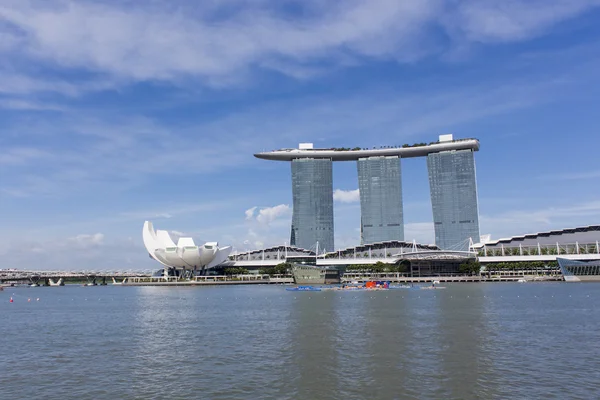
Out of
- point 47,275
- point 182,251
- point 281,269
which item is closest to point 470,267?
point 281,269

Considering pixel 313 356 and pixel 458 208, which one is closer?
pixel 313 356

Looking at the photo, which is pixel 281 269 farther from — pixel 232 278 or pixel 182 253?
pixel 182 253

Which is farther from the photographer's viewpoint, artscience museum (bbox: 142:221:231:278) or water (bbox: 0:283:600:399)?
artscience museum (bbox: 142:221:231:278)

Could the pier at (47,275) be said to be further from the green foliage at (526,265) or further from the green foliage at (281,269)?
the green foliage at (526,265)

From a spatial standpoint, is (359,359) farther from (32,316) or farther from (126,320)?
(32,316)

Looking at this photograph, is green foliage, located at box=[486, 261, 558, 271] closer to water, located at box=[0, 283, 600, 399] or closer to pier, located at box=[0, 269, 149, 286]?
water, located at box=[0, 283, 600, 399]

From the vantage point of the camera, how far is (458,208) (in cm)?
19550

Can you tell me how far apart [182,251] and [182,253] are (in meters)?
0.71

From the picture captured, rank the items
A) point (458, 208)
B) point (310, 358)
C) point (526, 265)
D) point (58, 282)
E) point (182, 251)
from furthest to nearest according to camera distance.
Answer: point (458, 208)
point (58, 282)
point (182, 251)
point (526, 265)
point (310, 358)

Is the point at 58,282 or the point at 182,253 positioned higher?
the point at 182,253

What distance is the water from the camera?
19922mm

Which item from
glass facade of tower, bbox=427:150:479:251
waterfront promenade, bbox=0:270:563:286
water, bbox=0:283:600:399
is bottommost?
water, bbox=0:283:600:399

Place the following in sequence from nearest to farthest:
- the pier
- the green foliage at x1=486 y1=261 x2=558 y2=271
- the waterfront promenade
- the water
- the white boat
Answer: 1. the water
2. the waterfront promenade
3. the green foliage at x1=486 y1=261 x2=558 y2=271
4. the pier
5. the white boat

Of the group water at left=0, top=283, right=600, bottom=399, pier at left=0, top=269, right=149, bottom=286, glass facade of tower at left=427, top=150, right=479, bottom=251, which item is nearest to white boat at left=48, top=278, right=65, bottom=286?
pier at left=0, top=269, right=149, bottom=286
